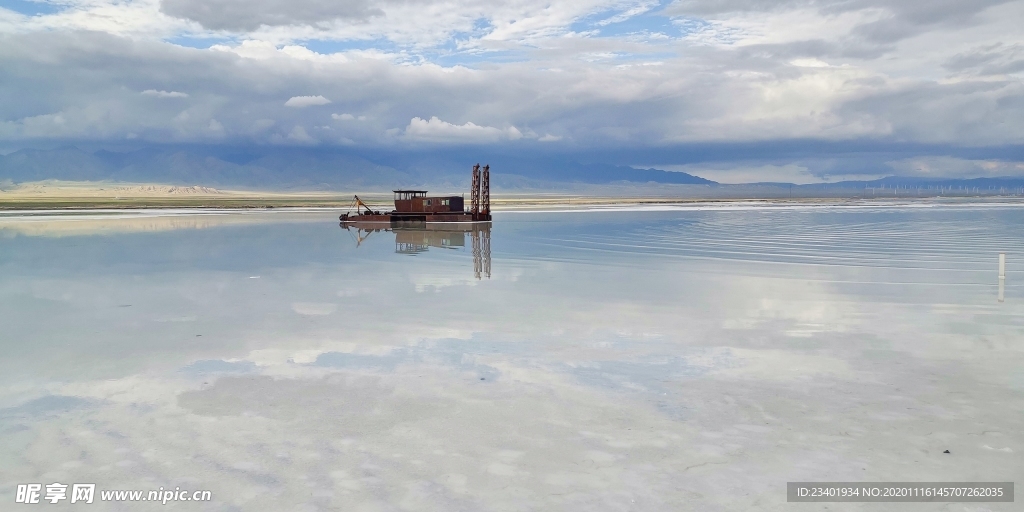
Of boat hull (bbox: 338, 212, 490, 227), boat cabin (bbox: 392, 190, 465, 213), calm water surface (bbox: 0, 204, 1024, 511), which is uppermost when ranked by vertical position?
boat cabin (bbox: 392, 190, 465, 213)

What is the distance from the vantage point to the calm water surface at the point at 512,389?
647cm

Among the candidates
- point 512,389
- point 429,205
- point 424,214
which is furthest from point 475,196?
point 512,389

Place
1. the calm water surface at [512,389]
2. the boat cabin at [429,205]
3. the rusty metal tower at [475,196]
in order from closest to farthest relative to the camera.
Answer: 1. the calm water surface at [512,389]
2. the rusty metal tower at [475,196]
3. the boat cabin at [429,205]

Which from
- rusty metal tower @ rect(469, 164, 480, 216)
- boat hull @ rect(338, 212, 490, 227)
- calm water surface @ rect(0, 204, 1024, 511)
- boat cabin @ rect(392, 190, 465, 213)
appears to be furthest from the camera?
boat cabin @ rect(392, 190, 465, 213)

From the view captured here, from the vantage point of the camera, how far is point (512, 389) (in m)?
9.27

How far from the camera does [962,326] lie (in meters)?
13.2

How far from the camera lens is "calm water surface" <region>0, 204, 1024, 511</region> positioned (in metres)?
6.47

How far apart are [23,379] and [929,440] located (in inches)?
459

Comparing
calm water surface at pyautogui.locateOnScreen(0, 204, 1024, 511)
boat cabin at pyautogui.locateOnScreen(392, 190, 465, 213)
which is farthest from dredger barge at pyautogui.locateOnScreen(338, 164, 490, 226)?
calm water surface at pyautogui.locateOnScreen(0, 204, 1024, 511)

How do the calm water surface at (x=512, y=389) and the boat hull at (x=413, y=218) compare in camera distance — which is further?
the boat hull at (x=413, y=218)

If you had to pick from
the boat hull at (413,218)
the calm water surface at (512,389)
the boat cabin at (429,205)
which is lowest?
the calm water surface at (512,389)

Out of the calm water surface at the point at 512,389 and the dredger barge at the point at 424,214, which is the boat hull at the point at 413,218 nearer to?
the dredger barge at the point at 424,214

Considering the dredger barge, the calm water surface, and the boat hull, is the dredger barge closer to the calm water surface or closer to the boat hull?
the boat hull

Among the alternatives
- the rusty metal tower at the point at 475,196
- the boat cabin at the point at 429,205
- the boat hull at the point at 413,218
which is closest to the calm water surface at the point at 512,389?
the boat hull at the point at 413,218
